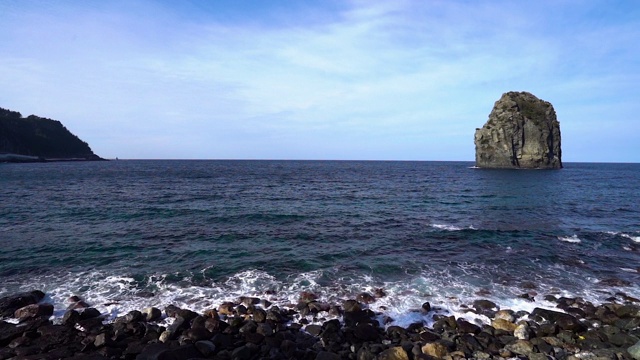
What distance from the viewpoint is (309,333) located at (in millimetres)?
11961

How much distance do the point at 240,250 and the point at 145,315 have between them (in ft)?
30.1

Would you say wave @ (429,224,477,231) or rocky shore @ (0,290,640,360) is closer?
rocky shore @ (0,290,640,360)

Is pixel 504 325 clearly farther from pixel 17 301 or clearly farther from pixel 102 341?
pixel 17 301

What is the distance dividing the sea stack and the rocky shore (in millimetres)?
113281

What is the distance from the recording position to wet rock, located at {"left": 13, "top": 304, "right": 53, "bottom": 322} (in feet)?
41.9

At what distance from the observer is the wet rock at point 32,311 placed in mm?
12768

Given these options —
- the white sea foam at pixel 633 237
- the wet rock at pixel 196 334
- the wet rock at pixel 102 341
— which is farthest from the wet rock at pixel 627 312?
the wet rock at pixel 102 341

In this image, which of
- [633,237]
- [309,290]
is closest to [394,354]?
[309,290]

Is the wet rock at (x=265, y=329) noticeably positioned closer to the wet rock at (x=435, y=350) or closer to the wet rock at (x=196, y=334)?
the wet rock at (x=196, y=334)

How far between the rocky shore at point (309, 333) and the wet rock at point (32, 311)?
32 mm

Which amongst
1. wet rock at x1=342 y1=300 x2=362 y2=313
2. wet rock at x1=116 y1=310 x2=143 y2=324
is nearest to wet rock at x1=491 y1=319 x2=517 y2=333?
wet rock at x1=342 y1=300 x2=362 y2=313

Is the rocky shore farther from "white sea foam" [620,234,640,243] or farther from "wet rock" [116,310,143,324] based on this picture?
"white sea foam" [620,234,640,243]

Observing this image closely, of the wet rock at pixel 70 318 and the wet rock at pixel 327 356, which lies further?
the wet rock at pixel 70 318

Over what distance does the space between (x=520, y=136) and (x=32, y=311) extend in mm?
129637
